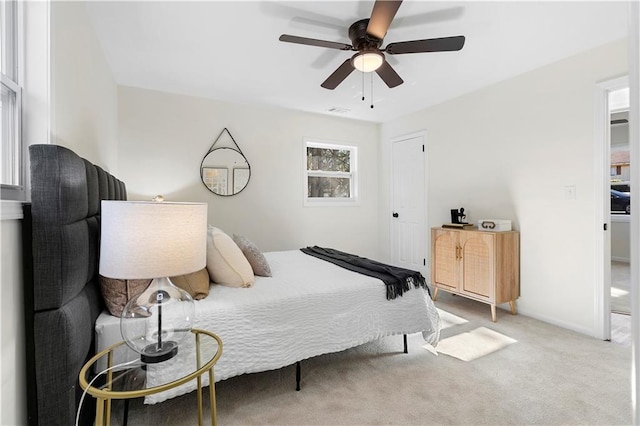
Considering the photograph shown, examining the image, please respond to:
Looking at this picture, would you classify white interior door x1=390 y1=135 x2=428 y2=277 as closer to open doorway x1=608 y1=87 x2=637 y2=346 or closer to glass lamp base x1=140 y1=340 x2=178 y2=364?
open doorway x1=608 y1=87 x2=637 y2=346

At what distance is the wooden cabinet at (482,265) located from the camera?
9.70 feet

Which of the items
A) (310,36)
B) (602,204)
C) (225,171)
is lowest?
(602,204)

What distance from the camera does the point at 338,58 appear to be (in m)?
2.74

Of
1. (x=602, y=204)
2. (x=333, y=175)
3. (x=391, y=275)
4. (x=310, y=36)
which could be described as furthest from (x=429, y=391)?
(x=333, y=175)

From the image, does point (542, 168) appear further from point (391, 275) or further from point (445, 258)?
point (391, 275)

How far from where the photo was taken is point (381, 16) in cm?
183

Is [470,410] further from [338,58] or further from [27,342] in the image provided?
[338,58]

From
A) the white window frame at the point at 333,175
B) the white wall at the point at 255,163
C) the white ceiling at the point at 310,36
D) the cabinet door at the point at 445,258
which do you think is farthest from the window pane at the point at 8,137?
the cabinet door at the point at 445,258

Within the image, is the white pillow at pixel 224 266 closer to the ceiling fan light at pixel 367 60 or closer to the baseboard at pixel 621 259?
the ceiling fan light at pixel 367 60

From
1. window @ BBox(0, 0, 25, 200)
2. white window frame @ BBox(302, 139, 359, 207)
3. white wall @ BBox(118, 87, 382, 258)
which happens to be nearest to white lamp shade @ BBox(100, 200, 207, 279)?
window @ BBox(0, 0, 25, 200)

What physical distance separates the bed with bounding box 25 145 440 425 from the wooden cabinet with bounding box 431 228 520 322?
1.12 metres

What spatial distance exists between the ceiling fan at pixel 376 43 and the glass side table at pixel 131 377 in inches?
73.3

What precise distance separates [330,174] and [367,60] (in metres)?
2.53

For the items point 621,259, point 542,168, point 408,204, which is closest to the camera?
point 542,168
